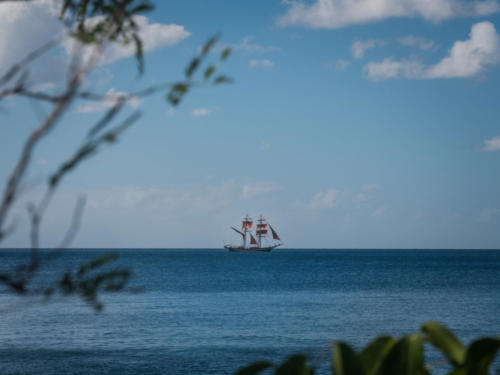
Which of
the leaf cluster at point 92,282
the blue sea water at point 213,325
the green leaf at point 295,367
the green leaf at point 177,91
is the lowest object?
the blue sea water at point 213,325

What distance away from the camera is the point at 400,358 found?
63.9 inches

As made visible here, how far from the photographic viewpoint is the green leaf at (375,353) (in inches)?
66.0

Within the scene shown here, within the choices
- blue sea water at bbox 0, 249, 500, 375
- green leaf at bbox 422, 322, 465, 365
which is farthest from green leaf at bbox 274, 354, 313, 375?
blue sea water at bbox 0, 249, 500, 375

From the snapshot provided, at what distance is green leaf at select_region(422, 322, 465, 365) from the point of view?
A: 1790 millimetres

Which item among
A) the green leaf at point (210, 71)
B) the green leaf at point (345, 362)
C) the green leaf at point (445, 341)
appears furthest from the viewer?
the green leaf at point (445, 341)

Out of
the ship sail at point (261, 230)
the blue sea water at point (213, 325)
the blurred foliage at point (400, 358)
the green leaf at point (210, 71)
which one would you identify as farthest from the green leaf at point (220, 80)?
the ship sail at point (261, 230)

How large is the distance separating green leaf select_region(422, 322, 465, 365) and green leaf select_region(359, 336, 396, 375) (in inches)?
6.5

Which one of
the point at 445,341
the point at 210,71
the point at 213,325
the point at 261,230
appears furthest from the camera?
the point at 261,230

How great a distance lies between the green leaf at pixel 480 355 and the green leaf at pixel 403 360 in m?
0.20

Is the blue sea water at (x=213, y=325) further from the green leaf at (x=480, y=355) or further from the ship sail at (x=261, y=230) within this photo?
the ship sail at (x=261, y=230)

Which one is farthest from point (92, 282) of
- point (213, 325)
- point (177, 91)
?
point (213, 325)

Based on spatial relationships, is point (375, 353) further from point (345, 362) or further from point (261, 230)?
point (261, 230)

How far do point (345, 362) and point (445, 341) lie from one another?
437 mm

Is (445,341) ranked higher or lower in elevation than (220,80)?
lower
